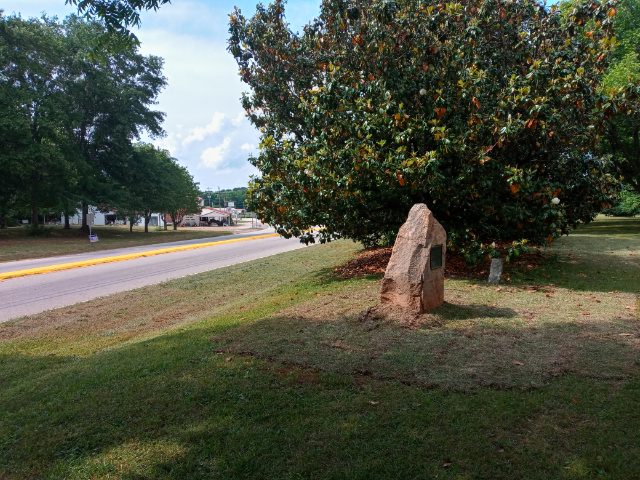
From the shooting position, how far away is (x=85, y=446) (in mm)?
3613

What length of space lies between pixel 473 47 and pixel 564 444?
8579 mm

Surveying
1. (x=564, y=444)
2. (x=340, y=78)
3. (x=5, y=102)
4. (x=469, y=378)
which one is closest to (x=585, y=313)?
(x=469, y=378)

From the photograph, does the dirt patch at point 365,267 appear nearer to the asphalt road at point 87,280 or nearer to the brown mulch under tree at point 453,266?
the brown mulch under tree at point 453,266

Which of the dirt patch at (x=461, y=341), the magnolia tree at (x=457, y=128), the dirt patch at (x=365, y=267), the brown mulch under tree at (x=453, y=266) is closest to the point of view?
the dirt patch at (x=461, y=341)

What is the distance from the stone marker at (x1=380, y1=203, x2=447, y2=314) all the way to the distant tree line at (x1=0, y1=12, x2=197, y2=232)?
73.3 ft

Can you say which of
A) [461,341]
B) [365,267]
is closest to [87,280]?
[365,267]

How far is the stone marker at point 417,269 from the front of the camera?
656 centimetres

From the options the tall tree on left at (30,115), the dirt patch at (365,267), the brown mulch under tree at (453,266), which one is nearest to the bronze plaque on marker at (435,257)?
the brown mulch under tree at (453,266)

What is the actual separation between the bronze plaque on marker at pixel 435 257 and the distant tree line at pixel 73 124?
74.1 feet

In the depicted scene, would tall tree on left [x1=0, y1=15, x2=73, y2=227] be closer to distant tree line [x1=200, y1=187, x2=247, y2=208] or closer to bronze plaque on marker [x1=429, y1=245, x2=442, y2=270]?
bronze plaque on marker [x1=429, y1=245, x2=442, y2=270]

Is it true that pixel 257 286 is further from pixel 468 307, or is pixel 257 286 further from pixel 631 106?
pixel 631 106

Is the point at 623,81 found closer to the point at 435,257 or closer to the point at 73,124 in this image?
the point at 435,257

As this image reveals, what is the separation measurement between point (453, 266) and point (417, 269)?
4.75 metres

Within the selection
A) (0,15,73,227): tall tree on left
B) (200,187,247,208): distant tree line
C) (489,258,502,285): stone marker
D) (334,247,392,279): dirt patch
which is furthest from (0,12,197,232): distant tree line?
Answer: (200,187,247,208): distant tree line
